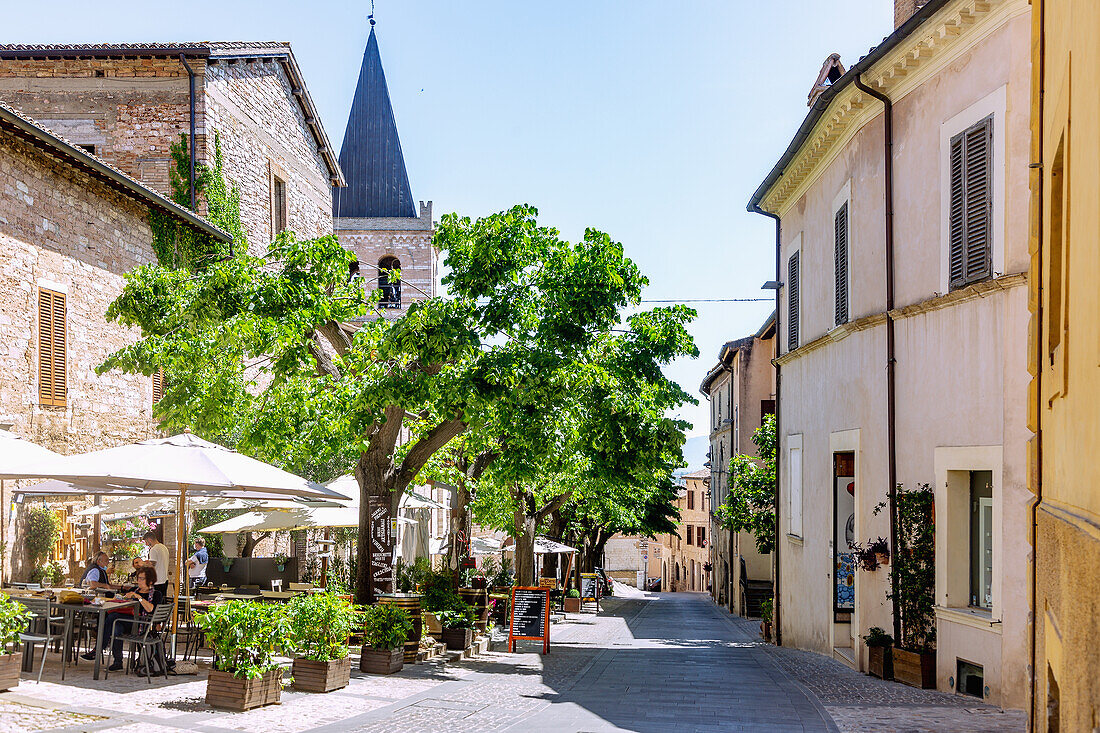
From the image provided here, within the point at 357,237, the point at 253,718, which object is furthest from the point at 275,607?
the point at 357,237

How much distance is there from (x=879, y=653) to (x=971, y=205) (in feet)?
19.3

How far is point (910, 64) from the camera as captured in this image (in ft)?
44.2

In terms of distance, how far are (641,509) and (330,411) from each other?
2607 centimetres

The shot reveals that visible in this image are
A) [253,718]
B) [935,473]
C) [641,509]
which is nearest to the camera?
[253,718]

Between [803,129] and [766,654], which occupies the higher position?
[803,129]

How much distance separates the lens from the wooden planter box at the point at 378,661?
12633mm

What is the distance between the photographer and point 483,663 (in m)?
15.1

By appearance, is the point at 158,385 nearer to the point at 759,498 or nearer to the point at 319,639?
the point at 319,639

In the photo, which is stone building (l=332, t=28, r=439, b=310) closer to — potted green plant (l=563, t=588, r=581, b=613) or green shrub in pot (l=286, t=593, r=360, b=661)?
potted green plant (l=563, t=588, r=581, b=613)

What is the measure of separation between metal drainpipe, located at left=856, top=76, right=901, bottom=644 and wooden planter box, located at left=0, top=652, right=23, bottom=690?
32.9 feet

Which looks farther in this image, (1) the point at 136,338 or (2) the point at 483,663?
(1) the point at 136,338

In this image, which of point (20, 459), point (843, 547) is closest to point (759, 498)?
point (843, 547)

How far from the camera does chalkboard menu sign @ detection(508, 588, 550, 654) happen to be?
16516 millimetres

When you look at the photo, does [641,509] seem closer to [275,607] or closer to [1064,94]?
[275,607]
